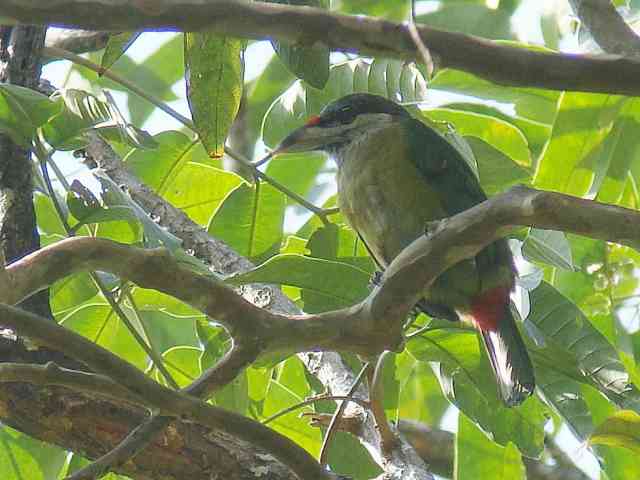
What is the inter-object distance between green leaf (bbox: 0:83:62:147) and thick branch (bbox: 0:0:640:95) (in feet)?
3.45

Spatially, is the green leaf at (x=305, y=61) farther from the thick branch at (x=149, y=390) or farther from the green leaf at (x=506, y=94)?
the green leaf at (x=506, y=94)

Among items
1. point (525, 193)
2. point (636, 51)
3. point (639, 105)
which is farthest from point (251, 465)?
point (639, 105)

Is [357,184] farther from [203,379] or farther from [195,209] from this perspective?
[203,379]

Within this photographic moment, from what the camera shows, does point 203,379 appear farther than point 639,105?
No

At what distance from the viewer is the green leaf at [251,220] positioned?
358 centimetres

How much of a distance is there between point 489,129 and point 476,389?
95cm

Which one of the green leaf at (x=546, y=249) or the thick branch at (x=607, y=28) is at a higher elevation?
the thick branch at (x=607, y=28)

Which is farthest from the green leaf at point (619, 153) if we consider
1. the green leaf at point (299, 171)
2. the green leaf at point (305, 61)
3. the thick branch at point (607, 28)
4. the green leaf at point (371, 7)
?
the green leaf at point (371, 7)

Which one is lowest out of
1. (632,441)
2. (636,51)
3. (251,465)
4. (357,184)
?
(251,465)

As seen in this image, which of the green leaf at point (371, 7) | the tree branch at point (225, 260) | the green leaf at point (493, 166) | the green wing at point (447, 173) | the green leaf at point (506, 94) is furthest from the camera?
the green leaf at point (371, 7)

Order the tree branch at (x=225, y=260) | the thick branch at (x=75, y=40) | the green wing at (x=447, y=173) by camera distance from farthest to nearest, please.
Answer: the thick branch at (x=75, y=40) < the green wing at (x=447, y=173) < the tree branch at (x=225, y=260)

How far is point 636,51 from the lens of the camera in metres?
2.42

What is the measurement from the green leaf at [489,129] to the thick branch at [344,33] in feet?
6.62

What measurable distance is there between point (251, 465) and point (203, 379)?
750 mm
